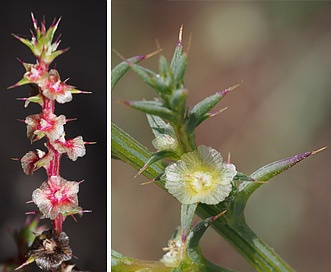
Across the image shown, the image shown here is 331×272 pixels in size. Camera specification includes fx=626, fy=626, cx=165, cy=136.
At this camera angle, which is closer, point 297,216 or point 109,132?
point 109,132

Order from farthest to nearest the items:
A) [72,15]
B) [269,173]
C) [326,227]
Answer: [326,227]
[72,15]
[269,173]

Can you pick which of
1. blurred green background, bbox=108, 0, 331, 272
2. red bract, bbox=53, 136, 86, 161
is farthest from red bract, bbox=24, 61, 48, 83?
blurred green background, bbox=108, 0, 331, 272

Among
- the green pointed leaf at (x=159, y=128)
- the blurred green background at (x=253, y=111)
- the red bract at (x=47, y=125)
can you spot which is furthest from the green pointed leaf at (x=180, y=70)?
the blurred green background at (x=253, y=111)

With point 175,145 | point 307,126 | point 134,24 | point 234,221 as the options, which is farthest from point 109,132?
point 307,126

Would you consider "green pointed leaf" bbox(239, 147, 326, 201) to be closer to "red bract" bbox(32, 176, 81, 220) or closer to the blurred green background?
"red bract" bbox(32, 176, 81, 220)

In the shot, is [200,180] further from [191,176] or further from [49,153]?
[49,153]

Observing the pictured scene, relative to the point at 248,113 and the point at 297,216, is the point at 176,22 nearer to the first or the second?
the point at 248,113

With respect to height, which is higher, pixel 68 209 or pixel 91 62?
pixel 91 62

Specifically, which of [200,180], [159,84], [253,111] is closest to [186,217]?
[200,180]
